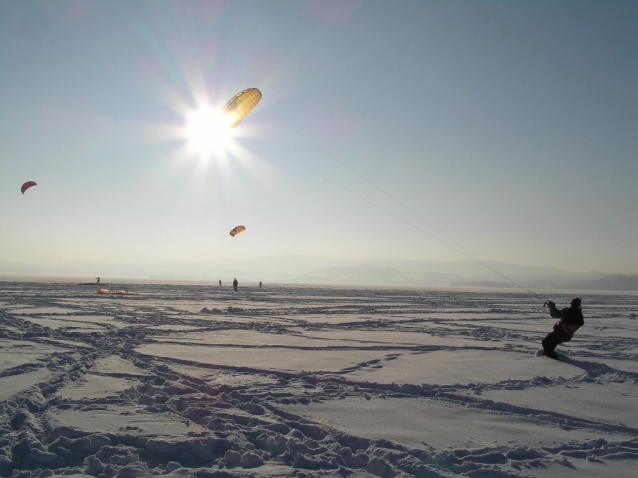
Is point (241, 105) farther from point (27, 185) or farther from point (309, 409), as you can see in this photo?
point (27, 185)

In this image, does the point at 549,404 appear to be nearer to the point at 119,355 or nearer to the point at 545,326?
the point at 119,355

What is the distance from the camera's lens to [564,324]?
7355 millimetres

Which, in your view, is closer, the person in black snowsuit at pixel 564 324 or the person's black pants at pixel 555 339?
the person in black snowsuit at pixel 564 324

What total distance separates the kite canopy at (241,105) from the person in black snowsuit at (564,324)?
411 inches

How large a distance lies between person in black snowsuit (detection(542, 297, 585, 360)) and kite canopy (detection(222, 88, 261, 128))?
10437 mm

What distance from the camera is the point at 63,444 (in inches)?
132

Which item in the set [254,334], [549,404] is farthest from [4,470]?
[254,334]

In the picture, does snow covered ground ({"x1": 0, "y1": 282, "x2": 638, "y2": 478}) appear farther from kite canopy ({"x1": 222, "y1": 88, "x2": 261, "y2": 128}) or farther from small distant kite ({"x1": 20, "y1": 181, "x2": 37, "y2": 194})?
small distant kite ({"x1": 20, "y1": 181, "x2": 37, "y2": 194})

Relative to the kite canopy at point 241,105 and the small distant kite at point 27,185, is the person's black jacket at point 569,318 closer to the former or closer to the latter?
the kite canopy at point 241,105

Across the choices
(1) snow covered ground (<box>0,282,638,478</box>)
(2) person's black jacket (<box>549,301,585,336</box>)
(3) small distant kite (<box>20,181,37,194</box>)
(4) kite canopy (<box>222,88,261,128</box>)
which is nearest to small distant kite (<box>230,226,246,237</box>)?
(3) small distant kite (<box>20,181,37,194</box>)

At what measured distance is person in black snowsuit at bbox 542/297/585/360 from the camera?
723 centimetres

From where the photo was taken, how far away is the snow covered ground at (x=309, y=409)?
3176 millimetres

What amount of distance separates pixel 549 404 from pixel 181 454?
4042 millimetres

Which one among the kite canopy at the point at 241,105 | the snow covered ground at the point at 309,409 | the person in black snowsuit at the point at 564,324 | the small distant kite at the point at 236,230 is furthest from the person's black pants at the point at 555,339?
the small distant kite at the point at 236,230
